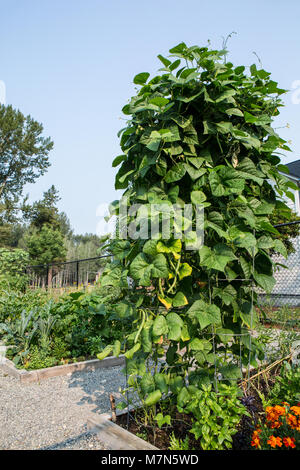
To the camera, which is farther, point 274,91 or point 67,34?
point 67,34

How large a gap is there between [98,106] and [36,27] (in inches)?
71.5

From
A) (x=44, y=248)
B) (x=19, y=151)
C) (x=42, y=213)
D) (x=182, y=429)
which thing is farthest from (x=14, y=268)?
(x=19, y=151)

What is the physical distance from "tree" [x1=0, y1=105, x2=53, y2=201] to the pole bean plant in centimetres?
2293

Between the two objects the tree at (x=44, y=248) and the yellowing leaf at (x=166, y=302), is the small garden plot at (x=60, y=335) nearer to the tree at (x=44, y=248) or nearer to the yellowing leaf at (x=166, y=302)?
the yellowing leaf at (x=166, y=302)

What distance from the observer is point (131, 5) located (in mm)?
3555

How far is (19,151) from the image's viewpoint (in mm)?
22016

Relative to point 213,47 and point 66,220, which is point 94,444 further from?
point 66,220

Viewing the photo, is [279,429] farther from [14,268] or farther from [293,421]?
[14,268]

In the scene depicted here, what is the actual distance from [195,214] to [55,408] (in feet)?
6.48

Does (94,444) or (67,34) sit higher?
(67,34)
